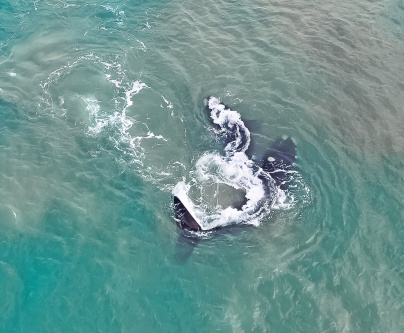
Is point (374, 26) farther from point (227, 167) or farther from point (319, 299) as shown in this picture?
point (319, 299)

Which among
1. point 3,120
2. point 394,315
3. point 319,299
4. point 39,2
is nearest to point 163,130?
point 3,120

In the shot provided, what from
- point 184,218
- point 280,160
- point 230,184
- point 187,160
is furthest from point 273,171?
point 184,218

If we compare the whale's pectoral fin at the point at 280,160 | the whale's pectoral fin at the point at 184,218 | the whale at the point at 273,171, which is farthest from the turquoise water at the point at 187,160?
the whale's pectoral fin at the point at 280,160

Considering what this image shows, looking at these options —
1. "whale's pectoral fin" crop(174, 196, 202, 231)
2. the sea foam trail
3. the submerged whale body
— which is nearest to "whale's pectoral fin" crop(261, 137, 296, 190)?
the submerged whale body

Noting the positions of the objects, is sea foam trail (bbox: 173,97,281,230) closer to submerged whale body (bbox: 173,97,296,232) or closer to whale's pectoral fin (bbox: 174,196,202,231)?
submerged whale body (bbox: 173,97,296,232)

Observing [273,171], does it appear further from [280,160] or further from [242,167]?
[242,167]

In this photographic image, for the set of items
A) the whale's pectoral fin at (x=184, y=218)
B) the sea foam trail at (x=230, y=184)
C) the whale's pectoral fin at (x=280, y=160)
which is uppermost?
the whale's pectoral fin at (x=280, y=160)

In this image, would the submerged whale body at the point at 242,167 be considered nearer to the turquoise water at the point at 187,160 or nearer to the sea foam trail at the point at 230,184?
the sea foam trail at the point at 230,184
